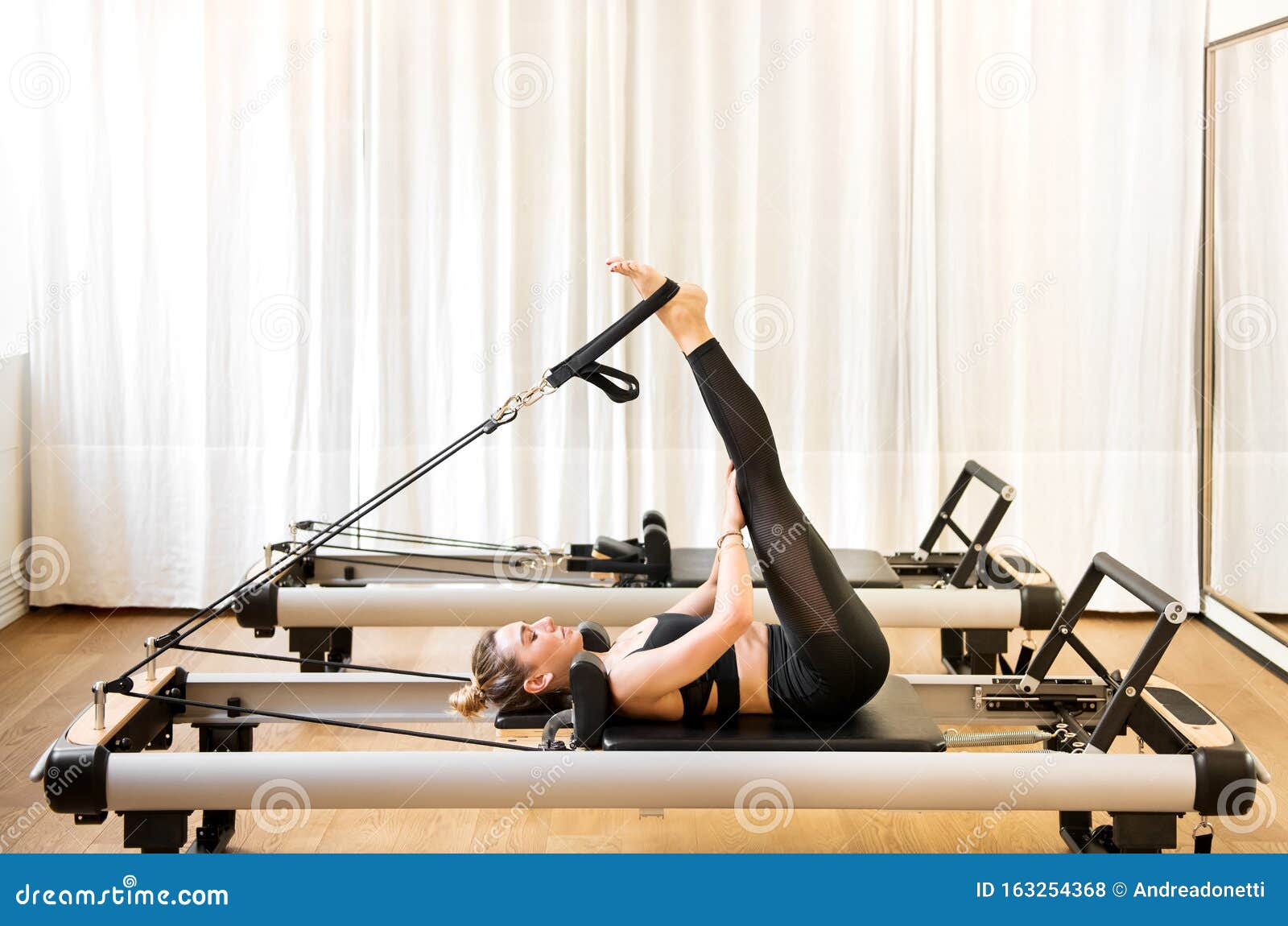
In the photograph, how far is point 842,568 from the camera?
10.5 feet

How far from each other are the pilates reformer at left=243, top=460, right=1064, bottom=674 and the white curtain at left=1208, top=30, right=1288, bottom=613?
0.95m

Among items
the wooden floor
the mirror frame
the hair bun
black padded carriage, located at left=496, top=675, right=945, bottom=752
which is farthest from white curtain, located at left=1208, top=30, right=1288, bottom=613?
the hair bun

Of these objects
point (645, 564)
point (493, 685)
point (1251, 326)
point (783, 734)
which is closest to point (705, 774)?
point (783, 734)

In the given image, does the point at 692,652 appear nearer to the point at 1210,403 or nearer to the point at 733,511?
the point at 733,511

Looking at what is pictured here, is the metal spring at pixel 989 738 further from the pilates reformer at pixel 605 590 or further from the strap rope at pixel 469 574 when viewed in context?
the strap rope at pixel 469 574

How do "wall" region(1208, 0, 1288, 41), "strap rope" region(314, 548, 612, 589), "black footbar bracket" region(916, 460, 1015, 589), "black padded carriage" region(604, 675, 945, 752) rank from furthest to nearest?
"wall" region(1208, 0, 1288, 41)
"strap rope" region(314, 548, 612, 589)
"black footbar bracket" region(916, 460, 1015, 589)
"black padded carriage" region(604, 675, 945, 752)

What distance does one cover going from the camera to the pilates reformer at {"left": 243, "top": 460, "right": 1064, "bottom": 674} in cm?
287

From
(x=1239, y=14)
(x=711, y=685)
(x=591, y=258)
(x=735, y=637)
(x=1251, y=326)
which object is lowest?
(x=711, y=685)

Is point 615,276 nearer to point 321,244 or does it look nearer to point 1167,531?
point 321,244

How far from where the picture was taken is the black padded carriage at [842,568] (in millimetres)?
3082

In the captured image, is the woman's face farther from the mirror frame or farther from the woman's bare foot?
the mirror frame

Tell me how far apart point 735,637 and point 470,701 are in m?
0.51

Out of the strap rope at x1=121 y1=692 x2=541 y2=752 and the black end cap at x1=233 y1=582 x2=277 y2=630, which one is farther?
the black end cap at x1=233 y1=582 x2=277 y2=630

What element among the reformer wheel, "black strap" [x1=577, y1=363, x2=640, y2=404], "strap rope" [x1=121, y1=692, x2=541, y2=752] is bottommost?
"strap rope" [x1=121, y1=692, x2=541, y2=752]
